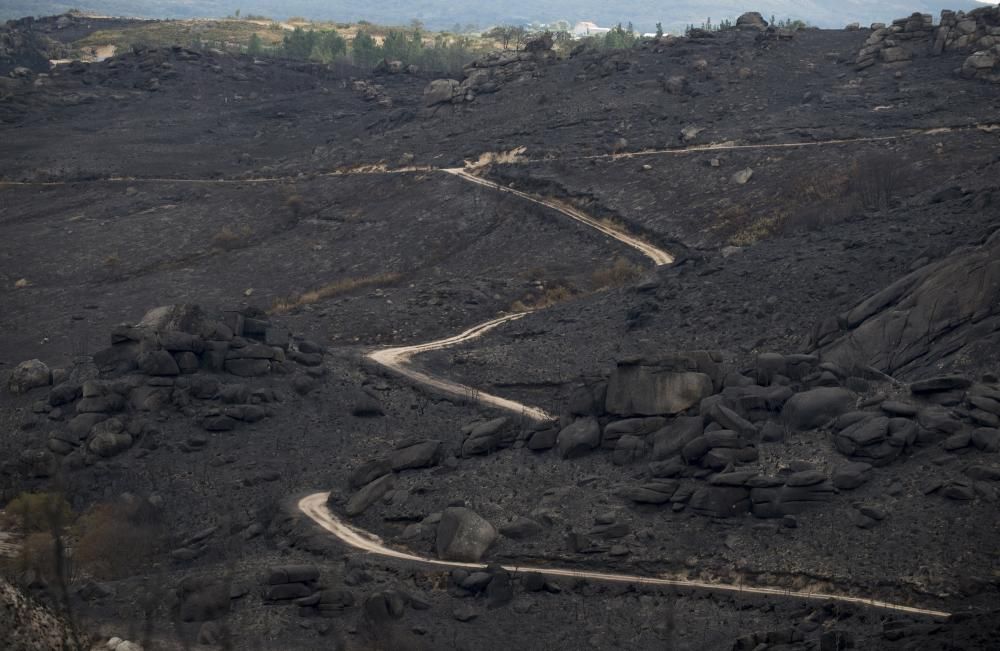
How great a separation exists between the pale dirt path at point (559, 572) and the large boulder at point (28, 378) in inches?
536

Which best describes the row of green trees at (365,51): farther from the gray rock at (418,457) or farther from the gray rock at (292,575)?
the gray rock at (292,575)

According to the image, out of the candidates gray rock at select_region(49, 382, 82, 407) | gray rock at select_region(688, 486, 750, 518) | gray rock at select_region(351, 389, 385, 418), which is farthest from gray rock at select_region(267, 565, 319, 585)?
gray rock at select_region(49, 382, 82, 407)

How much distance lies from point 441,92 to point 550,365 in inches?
2014

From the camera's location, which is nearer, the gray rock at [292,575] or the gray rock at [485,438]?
the gray rock at [292,575]

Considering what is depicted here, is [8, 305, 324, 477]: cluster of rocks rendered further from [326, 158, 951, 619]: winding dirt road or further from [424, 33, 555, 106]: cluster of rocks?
[424, 33, 555, 106]: cluster of rocks

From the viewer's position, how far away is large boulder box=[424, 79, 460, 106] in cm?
8994

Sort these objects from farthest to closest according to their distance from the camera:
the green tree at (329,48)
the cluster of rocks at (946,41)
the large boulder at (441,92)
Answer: the green tree at (329,48), the large boulder at (441,92), the cluster of rocks at (946,41)

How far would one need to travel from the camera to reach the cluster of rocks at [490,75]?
90188mm

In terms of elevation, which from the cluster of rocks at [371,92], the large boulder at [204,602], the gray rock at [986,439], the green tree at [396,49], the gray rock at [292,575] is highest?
the green tree at [396,49]

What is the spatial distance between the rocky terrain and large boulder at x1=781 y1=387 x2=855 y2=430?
0.07 meters

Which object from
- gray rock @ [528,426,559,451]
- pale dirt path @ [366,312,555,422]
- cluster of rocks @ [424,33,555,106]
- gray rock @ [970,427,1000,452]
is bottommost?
pale dirt path @ [366,312,555,422]

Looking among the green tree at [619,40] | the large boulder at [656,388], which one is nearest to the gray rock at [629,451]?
the large boulder at [656,388]

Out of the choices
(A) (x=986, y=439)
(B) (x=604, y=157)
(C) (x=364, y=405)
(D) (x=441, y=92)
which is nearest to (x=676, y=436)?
(A) (x=986, y=439)

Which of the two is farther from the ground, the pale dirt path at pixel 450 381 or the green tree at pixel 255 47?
the green tree at pixel 255 47
